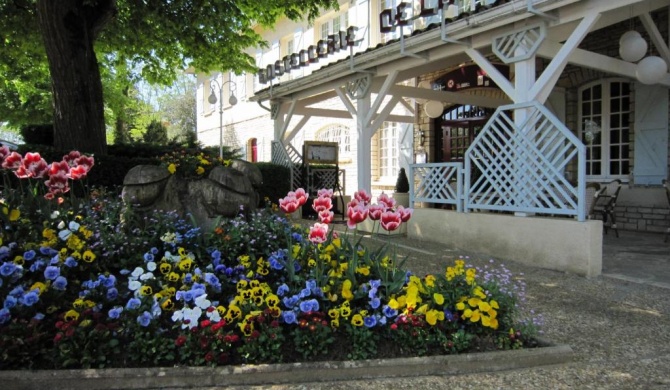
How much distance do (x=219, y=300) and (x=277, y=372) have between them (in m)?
0.79

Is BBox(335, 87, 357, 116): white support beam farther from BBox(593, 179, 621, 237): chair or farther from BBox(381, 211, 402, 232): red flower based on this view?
BBox(381, 211, 402, 232): red flower

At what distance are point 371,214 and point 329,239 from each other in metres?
0.70

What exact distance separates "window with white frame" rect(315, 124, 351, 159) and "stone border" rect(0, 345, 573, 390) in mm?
12167

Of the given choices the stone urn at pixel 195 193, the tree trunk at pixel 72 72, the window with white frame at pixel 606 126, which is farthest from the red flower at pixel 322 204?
the window with white frame at pixel 606 126

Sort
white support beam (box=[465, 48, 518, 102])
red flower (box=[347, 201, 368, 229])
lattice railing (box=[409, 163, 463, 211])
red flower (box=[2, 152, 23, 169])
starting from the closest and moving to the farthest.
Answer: red flower (box=[347, 201, 368, 229]), red flower (box=[2, 152, 23, 169]), white support beam (box=[465, 48, 518, 102]), lattice railing (box=[409, 163, 463, 211])

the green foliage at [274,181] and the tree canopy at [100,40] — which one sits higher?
the tree canopy at [100,40]

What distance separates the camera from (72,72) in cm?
816

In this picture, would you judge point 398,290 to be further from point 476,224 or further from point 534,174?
point 476,224

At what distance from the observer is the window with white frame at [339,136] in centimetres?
1481

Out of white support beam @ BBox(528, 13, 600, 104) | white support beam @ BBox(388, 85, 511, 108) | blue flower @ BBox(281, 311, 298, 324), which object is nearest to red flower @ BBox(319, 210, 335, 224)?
blue flower @ BBox(281, 311, 298, 324)

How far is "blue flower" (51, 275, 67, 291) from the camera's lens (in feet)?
9.10

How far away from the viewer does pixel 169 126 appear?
133 feet

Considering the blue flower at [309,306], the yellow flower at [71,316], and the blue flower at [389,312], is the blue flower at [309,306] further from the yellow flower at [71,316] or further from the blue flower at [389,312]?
the yellow flower at [71,316]

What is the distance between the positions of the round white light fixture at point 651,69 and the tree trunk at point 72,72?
8666 millimetres
